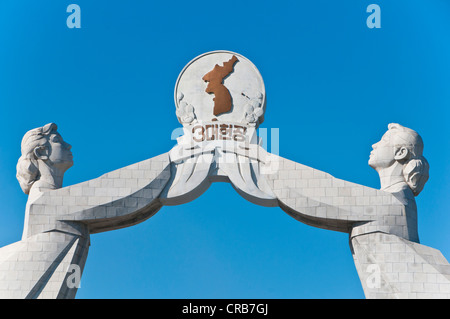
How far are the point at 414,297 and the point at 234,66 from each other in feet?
13.5

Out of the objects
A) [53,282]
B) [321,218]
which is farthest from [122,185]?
[321,218]

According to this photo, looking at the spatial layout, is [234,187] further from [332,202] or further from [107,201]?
[107,201]

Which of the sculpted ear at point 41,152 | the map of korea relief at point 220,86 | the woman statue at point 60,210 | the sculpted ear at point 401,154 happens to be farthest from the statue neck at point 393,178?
the sculpted ear at point 41,152

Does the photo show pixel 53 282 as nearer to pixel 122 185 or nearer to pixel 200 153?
pixel 122 185

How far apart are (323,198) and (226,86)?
2.12 metres

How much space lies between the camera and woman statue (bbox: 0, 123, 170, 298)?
42.0 feet

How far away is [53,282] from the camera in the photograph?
1277 cm

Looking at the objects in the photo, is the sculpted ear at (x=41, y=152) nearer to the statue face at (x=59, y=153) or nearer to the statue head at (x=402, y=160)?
the statue face at (x=59, y=153)

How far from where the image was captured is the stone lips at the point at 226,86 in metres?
13.9

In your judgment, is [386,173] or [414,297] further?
[386,173]

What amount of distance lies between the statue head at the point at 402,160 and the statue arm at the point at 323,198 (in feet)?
1.22

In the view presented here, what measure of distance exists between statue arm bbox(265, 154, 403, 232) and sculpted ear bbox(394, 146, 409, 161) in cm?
53

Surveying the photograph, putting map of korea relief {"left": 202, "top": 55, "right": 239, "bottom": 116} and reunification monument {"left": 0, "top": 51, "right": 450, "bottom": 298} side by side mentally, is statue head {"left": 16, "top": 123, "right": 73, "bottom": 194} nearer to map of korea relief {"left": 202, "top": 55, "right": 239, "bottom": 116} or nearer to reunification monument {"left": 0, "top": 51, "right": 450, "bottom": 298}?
reunification monument {"left": 0, "top": 51, "right": 450, "bottom": 298}
